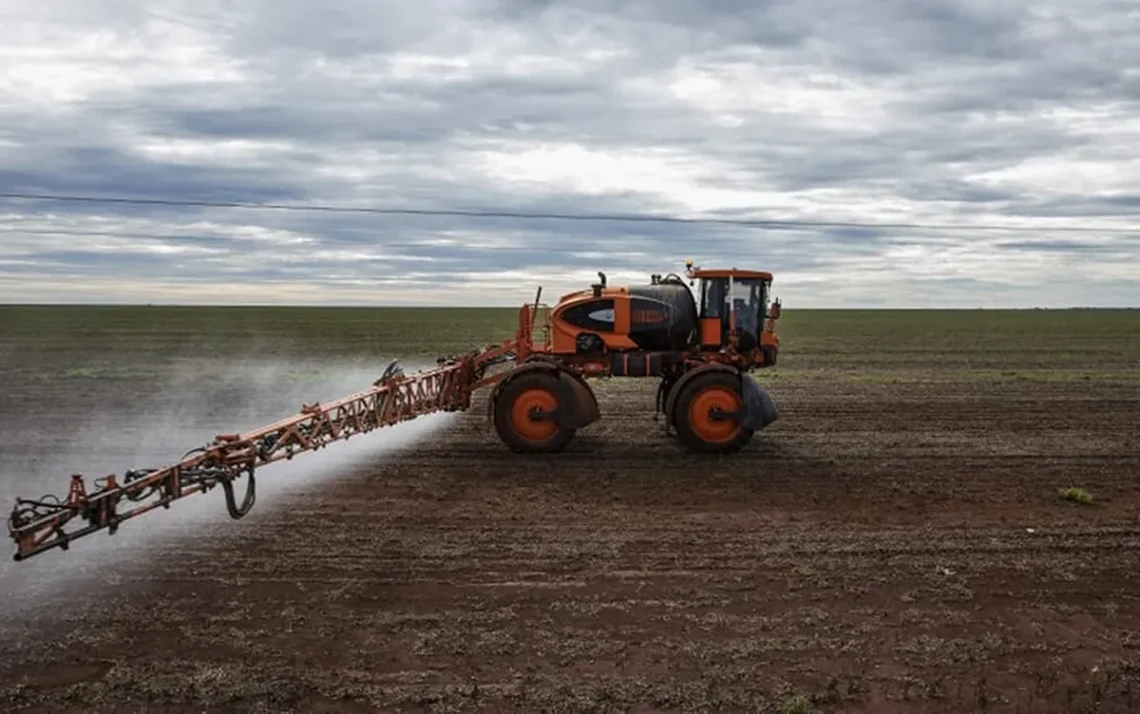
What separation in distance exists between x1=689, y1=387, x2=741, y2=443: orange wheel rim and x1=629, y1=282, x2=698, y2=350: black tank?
1.29 m

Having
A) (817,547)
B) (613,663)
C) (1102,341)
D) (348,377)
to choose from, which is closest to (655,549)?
(817,547)

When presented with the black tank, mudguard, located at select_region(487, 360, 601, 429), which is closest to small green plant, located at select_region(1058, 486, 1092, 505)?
the black tank

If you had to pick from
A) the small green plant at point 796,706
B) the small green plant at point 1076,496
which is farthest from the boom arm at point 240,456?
the small green plant at point 1076,496

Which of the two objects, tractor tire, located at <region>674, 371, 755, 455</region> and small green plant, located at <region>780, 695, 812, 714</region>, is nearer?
small green plant, located at <region>780, 695, 812, 714</region>

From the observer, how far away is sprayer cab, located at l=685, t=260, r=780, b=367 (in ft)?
54.2

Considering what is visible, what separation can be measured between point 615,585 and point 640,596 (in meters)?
0.39

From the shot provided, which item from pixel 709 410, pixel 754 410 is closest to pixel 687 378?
pixel 709 410

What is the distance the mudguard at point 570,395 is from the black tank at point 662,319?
1.48m

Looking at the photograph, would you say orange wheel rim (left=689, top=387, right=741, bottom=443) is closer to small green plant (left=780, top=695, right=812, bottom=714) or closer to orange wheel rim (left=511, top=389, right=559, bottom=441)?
orange wheel rim (left=511, top=389, right=559, bottom=441)

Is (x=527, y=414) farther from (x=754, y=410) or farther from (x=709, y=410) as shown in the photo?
(x=754, y=410)

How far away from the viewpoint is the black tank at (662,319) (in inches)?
656

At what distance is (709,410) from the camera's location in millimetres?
15898

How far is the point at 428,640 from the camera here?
821cm

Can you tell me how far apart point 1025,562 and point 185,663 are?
27.7 ft
